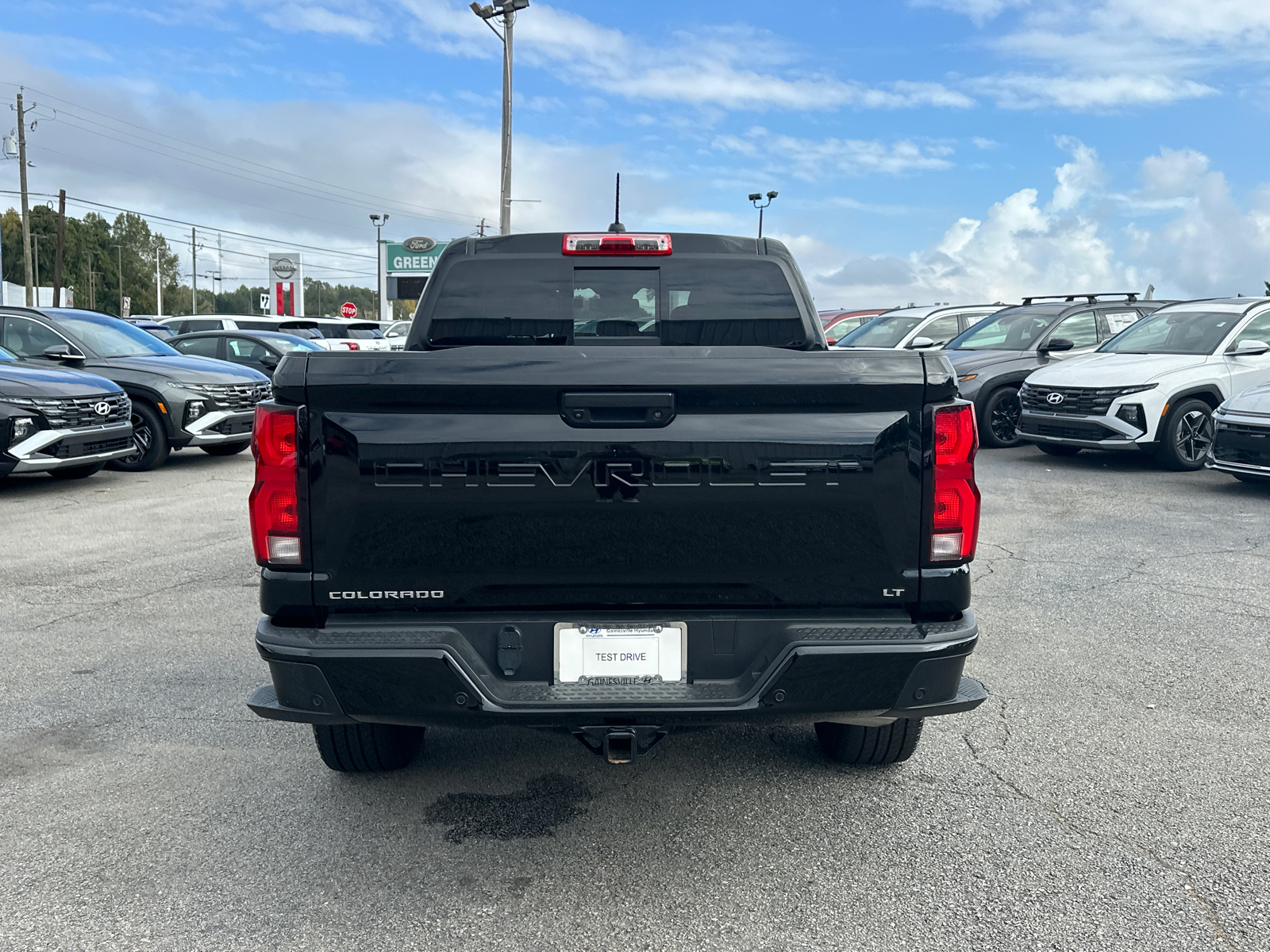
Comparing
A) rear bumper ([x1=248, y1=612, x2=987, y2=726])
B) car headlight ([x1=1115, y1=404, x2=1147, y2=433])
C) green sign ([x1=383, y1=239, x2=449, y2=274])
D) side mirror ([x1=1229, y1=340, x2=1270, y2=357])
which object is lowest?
rear bumper ([x1=248, y1=612, x2=987, y2=726])

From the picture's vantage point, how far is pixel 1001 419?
13.5m

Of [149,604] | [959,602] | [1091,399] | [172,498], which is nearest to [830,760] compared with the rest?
[959,602]

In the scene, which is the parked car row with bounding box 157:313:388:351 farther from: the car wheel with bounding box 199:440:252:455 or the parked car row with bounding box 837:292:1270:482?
the parked car row with bounding box 837:292:1270:482

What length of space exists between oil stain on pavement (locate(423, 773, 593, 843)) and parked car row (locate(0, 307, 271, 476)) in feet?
25.1

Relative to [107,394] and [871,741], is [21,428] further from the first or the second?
[871,741]

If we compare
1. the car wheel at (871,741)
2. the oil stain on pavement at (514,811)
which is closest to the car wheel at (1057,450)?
the car wheel at (871,741)

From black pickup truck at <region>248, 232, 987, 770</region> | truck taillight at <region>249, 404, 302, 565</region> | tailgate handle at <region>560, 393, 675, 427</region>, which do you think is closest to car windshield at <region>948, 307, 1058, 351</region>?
black pickup truck at <region>248, 232, 987, 770</region>

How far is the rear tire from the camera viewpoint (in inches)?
137

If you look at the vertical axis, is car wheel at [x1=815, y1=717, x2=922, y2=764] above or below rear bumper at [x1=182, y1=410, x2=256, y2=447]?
below

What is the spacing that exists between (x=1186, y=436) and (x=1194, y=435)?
10 centimetres

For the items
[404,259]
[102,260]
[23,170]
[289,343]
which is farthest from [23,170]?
[102,260]

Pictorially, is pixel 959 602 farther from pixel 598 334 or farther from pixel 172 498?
pixel 172 498

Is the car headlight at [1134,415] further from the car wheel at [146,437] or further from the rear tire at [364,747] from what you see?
the car wheel at [146,437]

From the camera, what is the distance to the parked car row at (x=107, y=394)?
945cm
